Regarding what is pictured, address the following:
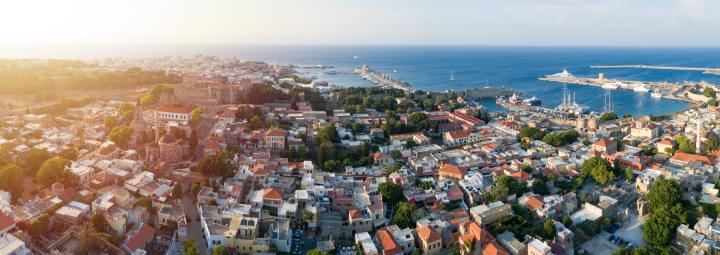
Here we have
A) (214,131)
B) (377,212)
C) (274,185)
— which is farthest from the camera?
(214,131)

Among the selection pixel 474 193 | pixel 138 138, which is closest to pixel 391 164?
pixel 474 193

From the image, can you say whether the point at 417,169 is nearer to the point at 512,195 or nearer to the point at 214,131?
the point at 512,195

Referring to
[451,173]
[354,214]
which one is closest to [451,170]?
[451,173]

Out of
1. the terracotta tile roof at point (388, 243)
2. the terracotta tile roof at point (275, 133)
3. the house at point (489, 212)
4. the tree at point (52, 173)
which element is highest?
the terracotta tile roof at point (275, 133)

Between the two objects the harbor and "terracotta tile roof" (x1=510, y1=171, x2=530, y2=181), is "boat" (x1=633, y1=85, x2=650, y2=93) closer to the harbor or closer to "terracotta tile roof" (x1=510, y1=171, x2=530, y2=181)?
the harbor

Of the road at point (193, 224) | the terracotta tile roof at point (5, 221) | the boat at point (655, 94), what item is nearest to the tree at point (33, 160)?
the terracotta tile roof at point (5, 221)

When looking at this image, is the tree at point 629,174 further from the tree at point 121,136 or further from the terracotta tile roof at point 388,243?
the tree at point 121,136

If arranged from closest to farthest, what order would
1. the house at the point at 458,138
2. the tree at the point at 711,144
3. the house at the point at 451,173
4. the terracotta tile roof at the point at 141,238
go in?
the terracotta tile roof at the point at 141,238 → the house at the point at 451,173 → the tree at the point at 711,144 → the house at the point at 458,138
